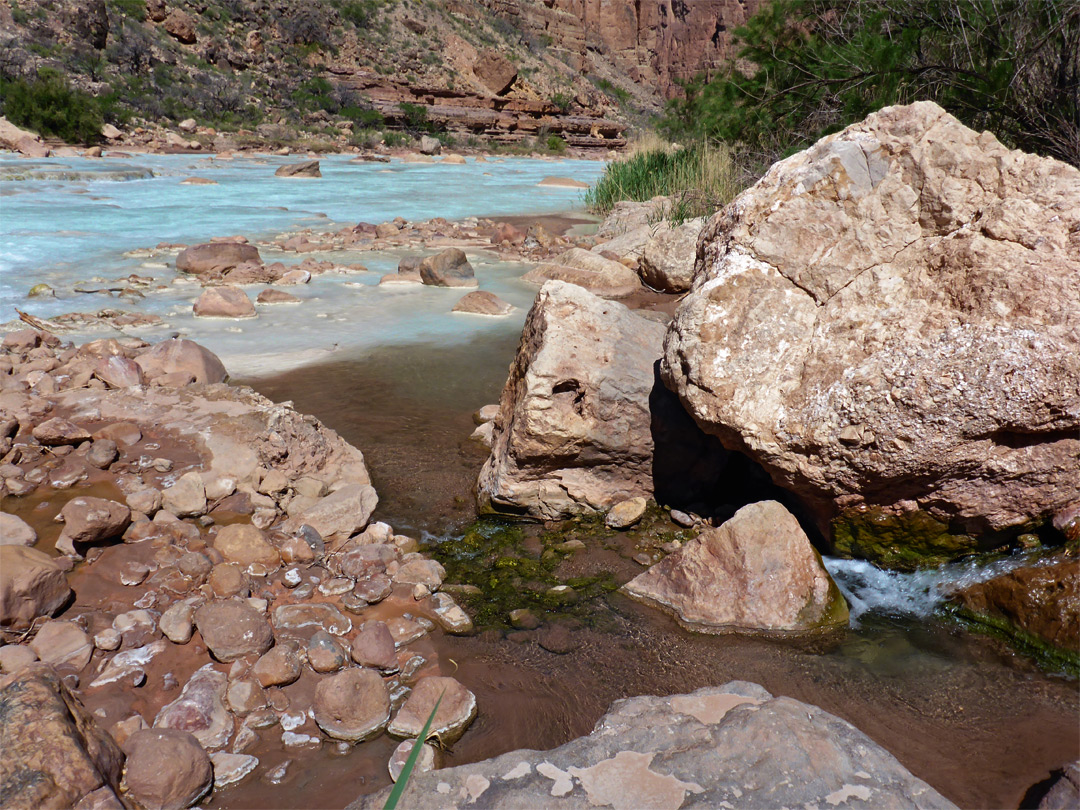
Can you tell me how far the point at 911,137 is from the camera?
107 inches

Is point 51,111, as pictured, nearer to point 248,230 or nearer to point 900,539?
point 248,230

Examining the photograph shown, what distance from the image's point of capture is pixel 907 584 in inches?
105

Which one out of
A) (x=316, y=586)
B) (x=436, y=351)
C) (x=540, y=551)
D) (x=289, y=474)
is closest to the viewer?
(x=316, y=586)

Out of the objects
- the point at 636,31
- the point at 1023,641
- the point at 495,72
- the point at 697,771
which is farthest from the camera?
the point at 636,31

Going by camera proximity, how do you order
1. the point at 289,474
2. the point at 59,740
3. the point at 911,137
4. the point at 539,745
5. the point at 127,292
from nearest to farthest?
the point at 59,740 → the point at 539,745 → the point at 911,137 → the point at 289,474 → the point at 127,292

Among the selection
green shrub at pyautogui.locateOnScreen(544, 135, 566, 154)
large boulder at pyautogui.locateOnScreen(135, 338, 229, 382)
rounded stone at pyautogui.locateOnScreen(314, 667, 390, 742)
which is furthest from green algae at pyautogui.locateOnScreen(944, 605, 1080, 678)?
green shrub at pyautogui.locateOnScreen(544, 135, 566, 154)

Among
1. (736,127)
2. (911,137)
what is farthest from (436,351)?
(736,127)

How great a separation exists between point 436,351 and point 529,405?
2121mm

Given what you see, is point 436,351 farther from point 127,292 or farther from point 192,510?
point 127,292

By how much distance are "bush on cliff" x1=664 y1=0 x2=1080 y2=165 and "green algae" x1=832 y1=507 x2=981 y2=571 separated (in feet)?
12.5

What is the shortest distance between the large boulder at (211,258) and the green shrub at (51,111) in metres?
13.3

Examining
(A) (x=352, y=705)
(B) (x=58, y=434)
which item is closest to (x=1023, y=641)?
(A) (x=352, y=705)

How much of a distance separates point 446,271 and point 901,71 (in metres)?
4.21

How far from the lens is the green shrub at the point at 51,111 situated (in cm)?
1647
